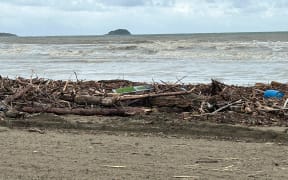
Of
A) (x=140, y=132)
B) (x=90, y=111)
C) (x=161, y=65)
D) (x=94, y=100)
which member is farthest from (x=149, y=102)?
(x=161, y=65)

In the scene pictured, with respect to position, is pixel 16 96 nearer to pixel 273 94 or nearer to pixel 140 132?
pixel 140 132

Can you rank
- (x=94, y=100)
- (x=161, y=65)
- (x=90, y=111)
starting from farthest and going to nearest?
(x=161, y=65) → (x=94, y=100) → (x=90, y=111)

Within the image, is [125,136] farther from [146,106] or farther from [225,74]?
[225,74]

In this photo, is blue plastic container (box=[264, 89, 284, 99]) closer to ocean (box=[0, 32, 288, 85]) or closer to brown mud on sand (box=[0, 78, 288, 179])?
brown mud on sand (box=[0, 78, 288, 179])

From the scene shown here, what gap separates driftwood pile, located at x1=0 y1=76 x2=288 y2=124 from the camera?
8844 millimetres

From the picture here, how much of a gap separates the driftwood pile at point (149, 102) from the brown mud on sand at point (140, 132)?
0.06ft

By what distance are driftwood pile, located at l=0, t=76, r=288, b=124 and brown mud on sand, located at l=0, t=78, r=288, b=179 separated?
0.02 meters

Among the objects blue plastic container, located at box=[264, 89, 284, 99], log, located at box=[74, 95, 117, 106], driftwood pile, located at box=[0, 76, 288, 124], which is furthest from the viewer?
blue plastic container, located at box=[264, 89, 284, 99]

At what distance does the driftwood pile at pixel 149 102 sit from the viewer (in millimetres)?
8844

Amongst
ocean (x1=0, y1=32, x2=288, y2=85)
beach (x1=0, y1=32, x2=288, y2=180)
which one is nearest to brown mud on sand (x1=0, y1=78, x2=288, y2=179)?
beach (x1=0, y1=32, x2=288, y2=180)

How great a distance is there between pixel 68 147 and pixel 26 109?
9.91ft

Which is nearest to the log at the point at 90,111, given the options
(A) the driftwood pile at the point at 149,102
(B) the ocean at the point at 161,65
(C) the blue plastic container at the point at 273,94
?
(A) the driftwood pile at the point at 149,102

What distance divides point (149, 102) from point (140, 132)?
1781 mm

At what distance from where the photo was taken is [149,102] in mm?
9516
